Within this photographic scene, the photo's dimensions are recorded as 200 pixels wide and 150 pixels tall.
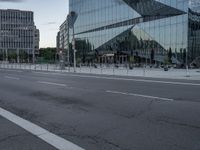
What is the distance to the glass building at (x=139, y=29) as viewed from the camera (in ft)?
166

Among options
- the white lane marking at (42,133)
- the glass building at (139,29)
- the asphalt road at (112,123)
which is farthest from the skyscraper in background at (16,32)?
the white lane marking at (42,133)

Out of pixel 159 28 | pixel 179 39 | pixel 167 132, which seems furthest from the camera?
pixel 159 28

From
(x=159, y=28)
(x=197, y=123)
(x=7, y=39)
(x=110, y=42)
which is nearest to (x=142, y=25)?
(x=159, y=28)

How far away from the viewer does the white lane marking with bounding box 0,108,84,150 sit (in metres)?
5.97

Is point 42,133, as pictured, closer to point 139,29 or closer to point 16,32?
point 139,29

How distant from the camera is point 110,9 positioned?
69.9m

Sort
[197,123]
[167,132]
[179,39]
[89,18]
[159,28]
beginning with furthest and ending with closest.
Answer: [89,18] → [159,28] → [179,39] → [197,123] → [167,132]

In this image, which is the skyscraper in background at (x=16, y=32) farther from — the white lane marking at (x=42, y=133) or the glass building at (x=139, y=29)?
the white lane marking at (x=42, y=133)

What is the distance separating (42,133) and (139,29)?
5613cm

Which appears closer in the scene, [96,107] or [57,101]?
[96,107]

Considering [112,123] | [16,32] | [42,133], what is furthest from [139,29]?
[16,32]

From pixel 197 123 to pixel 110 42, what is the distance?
61933 mm

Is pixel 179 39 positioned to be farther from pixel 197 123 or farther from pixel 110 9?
pixel 197 123

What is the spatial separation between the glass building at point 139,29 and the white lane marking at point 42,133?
43934mm
